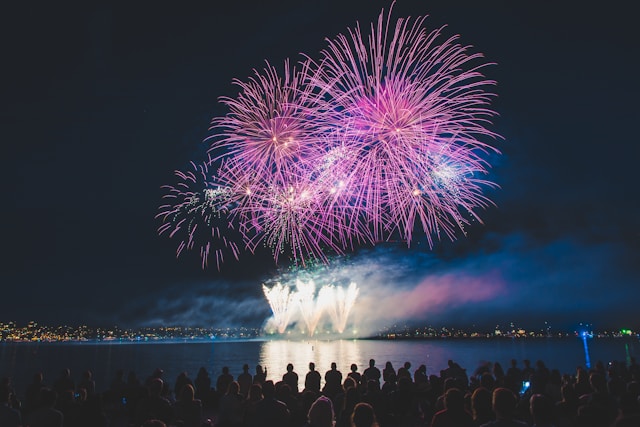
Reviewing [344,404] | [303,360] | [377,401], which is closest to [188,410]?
[344,404]

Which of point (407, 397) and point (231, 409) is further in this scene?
point (407, 397)

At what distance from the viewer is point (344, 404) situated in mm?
9422

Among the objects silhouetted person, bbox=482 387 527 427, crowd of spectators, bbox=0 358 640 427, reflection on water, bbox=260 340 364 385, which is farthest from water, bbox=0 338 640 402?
silhouetted person, bbox=482 387 527 427

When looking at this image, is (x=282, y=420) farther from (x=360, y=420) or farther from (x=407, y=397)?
(x=407, y=397)

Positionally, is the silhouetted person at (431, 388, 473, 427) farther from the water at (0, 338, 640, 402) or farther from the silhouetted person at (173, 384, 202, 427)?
the water at (0, 338, 640, 402)

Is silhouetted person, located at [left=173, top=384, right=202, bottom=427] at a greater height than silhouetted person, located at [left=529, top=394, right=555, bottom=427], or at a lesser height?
lesser

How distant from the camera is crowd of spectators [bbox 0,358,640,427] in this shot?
569 cm

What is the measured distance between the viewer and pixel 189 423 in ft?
27.2

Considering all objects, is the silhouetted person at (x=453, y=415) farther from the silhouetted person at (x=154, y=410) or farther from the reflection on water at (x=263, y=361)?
the reflection on water at (x=263, y=361)

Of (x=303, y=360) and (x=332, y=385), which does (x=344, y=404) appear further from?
(x=303, y=360)

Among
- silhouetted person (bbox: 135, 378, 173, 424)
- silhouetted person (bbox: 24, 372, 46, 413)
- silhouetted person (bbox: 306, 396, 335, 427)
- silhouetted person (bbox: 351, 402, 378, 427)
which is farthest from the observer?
silhouetted person (bbox: 24, 372, 46, 413)

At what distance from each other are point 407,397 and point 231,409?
15.1 ft

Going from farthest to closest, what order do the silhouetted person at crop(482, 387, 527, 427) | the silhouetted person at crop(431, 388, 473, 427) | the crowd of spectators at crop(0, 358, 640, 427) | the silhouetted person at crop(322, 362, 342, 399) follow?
the silhouetted person at crop(322, 362, 342, 399) < the silhouetted person at crop(431, 388, 473, 427) < the crowd of spectators at crop(0, 358, 640, 427) < the silhouetted person at crop(482, 387, 527, 427)

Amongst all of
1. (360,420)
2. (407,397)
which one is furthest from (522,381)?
(360,420)
